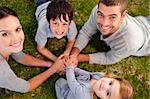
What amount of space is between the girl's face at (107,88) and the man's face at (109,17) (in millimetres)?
371

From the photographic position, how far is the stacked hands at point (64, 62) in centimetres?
302

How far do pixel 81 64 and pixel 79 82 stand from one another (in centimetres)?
32

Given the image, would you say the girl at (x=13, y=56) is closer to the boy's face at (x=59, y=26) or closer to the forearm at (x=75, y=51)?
the forearm at (x=75, y=51)

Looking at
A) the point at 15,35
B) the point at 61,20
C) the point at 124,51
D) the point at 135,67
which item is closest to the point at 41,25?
the point at 61,20

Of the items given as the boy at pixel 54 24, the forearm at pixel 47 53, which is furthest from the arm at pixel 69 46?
the forearm at pixel 47 53

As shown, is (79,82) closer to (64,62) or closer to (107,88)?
(64,62)

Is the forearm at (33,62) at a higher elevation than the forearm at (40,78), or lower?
higher

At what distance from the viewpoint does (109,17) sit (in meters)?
2.62

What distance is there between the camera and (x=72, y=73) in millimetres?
2938

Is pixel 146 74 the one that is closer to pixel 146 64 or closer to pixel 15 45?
pixel 146 64

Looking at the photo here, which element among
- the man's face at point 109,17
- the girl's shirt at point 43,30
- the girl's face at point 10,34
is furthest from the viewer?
the girl's shirt at point 43,30

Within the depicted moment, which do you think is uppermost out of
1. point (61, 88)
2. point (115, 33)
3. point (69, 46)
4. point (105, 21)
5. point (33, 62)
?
point (105, 21)

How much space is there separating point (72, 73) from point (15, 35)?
0.65 m

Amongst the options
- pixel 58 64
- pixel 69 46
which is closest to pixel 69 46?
pixel 69 46
